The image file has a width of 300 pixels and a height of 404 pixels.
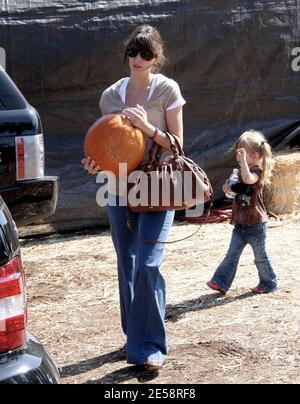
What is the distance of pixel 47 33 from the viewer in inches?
298

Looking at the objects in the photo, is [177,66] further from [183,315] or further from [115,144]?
[115,144]

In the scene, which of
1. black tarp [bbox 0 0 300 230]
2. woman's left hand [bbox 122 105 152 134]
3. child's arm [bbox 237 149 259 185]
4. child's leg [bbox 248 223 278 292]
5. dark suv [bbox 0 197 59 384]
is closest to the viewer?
dark suv [bbox 0 197 59 384]

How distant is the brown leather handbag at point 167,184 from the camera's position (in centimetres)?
423

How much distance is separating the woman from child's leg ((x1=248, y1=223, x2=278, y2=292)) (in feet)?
4.59

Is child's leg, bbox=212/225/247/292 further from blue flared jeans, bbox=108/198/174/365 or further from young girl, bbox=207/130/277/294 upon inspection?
blue flared jeans, bbox=108/198/174/365

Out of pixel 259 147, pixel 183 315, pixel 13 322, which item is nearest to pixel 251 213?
pixel 259 147

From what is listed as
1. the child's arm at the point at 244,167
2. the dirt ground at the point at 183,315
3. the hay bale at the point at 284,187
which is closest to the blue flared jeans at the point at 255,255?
the dirt ground at the point at 183,315

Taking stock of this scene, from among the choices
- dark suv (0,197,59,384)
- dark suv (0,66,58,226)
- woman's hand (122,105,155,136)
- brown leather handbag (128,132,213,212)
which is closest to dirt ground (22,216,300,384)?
dark suv (0,66,58,226)

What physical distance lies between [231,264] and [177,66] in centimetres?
306

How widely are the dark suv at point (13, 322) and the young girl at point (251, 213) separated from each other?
9.47 feet

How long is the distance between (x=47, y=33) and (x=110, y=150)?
3.66 m

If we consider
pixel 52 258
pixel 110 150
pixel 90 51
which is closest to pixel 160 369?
pixel 110 150

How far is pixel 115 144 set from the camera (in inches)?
165

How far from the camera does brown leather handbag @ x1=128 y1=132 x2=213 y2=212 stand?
13.9 ft
